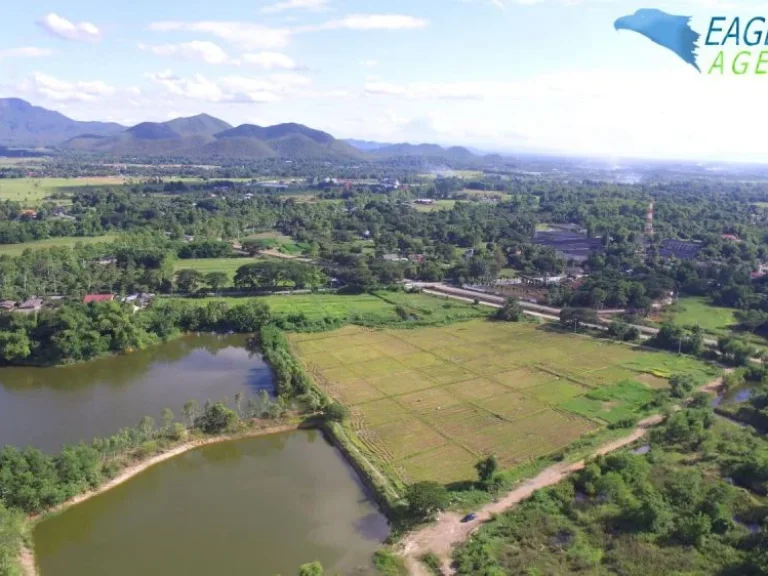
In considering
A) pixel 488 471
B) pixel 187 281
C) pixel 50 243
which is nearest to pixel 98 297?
pixel 187 281

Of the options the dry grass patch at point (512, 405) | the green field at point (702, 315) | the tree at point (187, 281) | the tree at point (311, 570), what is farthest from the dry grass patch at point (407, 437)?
the tree at point (187, 281)

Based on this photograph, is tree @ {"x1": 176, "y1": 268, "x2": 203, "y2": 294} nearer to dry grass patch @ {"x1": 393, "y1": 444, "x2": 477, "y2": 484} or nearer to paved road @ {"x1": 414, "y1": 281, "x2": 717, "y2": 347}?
paved road @ {"x1": 414, "y1": 281, "x2": 717, "y2": 347}

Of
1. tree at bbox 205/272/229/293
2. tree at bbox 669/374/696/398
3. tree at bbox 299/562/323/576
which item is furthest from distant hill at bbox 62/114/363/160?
tree at bbox 299/562/323/576

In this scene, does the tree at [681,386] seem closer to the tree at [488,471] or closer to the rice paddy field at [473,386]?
the rice paddy field at [473,386]

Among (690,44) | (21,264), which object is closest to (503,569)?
(690,44)

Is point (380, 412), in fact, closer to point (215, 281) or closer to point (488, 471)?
point (488, 471)

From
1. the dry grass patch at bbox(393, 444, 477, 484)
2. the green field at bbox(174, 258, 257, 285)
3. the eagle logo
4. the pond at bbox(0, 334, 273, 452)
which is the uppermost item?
the eagle logo
